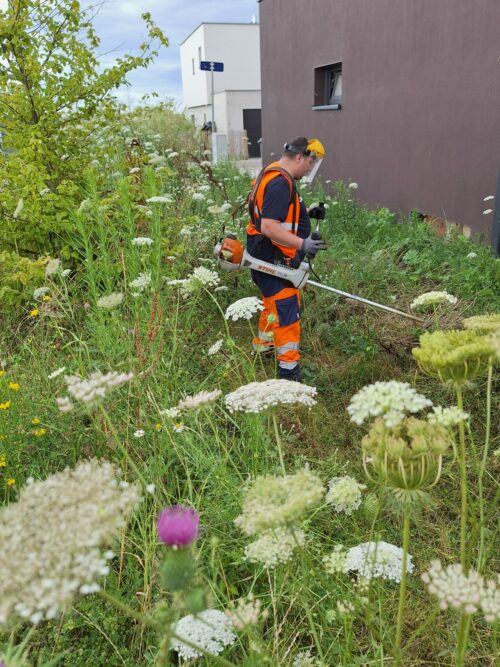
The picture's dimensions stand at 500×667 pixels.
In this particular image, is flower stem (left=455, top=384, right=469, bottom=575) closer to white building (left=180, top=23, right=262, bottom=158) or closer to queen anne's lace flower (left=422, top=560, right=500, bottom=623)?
queen anne's lace flower (left=422, top=560, right=500, bottom=623)

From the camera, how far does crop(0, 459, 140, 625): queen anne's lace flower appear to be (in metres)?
0.88

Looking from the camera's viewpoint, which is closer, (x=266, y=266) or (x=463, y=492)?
(x=463, y=492)

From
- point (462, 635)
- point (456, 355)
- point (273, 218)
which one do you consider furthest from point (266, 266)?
point (462, 635)

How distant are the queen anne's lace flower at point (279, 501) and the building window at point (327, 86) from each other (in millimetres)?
10919

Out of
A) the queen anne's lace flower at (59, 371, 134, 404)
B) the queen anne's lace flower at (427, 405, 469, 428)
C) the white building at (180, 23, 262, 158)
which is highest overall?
the white building at (180, 23, 262, 158)

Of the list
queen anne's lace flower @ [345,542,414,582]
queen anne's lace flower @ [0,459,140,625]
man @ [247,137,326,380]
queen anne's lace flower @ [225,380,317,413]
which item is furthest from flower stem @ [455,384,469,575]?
man @ [247,137,326,380]

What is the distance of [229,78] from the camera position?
1267 inches

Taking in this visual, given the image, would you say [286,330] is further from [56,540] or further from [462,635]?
[56,540]

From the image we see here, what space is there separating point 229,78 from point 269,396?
3395cm

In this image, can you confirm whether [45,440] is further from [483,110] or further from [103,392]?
[483,110]

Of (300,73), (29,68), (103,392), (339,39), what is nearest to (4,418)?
(103,392)

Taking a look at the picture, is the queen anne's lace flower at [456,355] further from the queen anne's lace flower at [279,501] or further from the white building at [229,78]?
the white building at [229,78]

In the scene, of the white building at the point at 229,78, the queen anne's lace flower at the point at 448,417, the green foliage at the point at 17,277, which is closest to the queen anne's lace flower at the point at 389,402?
the queen anne's lace flower at the point at 448,417

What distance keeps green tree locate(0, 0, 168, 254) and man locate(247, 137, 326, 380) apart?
1.77m
